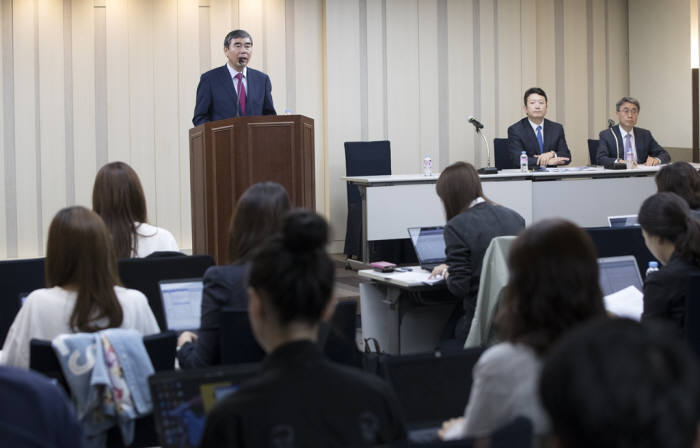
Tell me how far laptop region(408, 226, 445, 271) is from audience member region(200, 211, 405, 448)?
10.8 ft

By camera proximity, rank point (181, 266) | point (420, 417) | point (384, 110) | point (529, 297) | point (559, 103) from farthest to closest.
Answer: point (559, 103)
point (384, 110)
point (181, 266)
point (420, 417)
point (529, 297)

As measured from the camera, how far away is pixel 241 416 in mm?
1584

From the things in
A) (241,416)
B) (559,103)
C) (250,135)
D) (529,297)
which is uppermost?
(559,103)

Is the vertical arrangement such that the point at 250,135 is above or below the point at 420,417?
above

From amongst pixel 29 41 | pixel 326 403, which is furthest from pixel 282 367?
pixel 29 41

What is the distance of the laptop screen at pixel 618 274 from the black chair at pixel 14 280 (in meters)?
2.41

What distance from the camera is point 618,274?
3.97m

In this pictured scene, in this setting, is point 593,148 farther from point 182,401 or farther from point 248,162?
point 182,401

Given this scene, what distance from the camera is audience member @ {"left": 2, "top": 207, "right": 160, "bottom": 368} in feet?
8.88

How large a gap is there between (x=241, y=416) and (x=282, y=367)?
0.12 metres

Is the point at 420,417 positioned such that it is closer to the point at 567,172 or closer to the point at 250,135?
the point at 250,135

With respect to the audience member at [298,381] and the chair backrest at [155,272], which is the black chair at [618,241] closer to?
the chair backrest at [155,272]

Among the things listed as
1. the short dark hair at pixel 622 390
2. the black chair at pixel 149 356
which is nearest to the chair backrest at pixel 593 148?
the black chair at pixel 149 356

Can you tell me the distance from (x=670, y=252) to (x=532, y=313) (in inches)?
68.3
